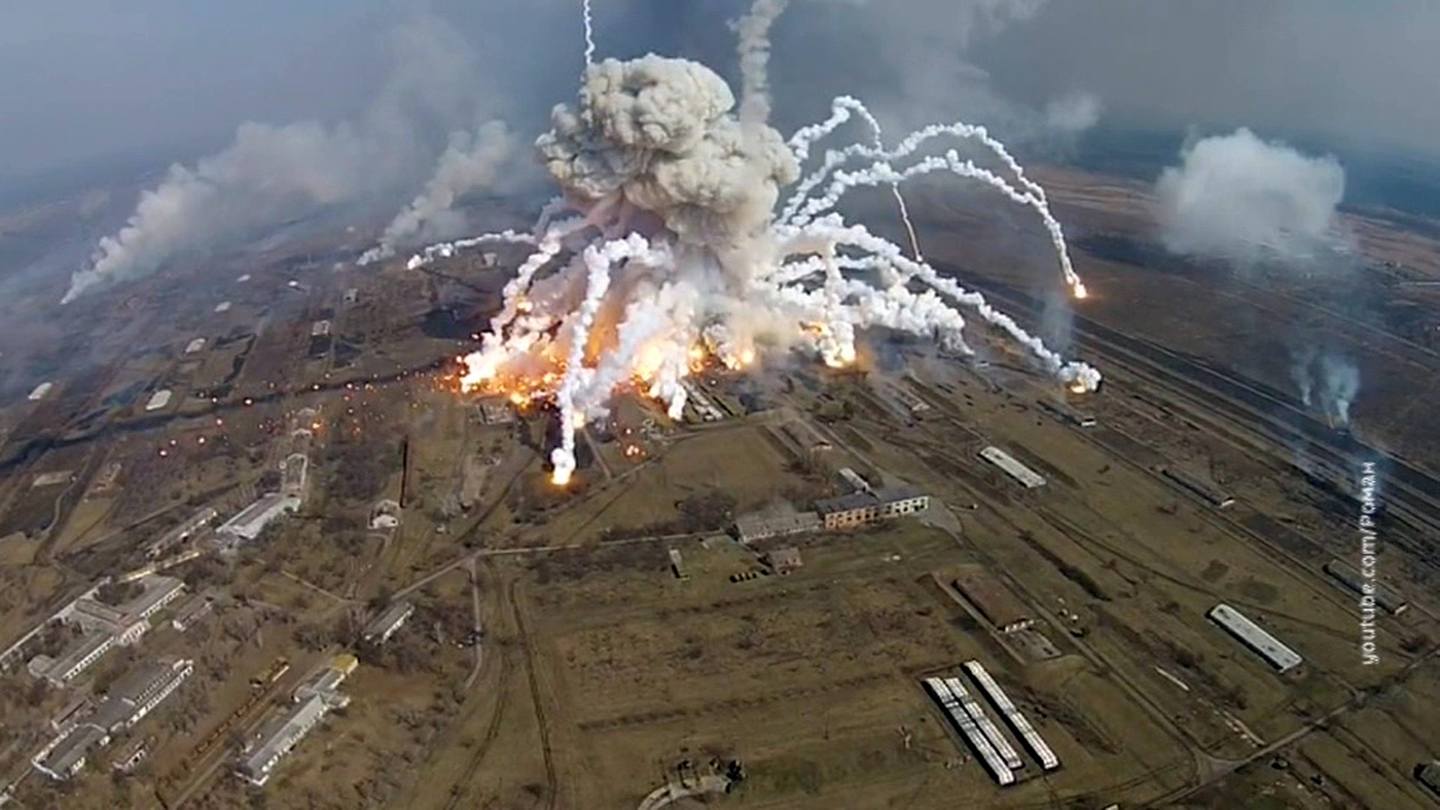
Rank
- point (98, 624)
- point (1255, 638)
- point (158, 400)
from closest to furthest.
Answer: point (1255, 638), point (98, 624), point (158, 400)

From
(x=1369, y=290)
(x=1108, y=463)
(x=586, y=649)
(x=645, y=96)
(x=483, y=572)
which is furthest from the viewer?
(x=1369, y=290)

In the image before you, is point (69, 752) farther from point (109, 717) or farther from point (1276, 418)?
point (1276, 418)

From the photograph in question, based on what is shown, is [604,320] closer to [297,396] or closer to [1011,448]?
[297,396]

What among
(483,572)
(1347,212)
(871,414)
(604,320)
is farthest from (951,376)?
(1347,212)

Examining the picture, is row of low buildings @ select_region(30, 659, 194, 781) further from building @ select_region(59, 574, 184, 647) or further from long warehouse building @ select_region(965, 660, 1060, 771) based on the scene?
long warehouse building @ select_region(965, 660, 1060, 771)

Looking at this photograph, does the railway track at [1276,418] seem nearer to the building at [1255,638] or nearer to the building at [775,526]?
the building at [1255,638]

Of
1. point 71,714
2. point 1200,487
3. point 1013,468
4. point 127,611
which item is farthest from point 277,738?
point 1200,487
